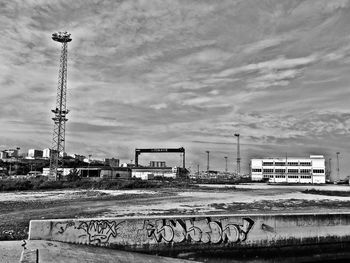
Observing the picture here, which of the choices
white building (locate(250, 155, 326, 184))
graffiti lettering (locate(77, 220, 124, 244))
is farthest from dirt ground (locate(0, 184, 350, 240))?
white building (locate(250, 155, 326, 184))

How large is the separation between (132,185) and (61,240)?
50045 mm

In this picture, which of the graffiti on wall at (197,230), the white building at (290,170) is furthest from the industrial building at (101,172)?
the graffiti on wall at (197,230)

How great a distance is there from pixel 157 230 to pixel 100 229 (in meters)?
1.66

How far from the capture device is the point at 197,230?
35.9 ft

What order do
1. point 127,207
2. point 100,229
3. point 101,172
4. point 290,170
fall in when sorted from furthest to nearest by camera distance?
point 290,170 → point 101,172 → point 127,207 → point 100,229

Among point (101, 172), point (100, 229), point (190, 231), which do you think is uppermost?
point (101, 172)

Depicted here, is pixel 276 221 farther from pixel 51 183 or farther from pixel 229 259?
pixel 51 183

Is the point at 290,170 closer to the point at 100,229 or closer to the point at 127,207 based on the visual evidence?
the point at 127,207

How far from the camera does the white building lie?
14725 centimetres

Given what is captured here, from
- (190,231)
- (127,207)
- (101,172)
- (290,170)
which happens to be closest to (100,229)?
(190,231)

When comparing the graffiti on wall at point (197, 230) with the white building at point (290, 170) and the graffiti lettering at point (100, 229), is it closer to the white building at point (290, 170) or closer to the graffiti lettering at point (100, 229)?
the graffiti lettering at point (100, 229)

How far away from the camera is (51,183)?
194 ft

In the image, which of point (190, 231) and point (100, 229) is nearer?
point (100, 229)

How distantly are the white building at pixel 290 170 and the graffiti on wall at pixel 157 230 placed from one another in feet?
458
